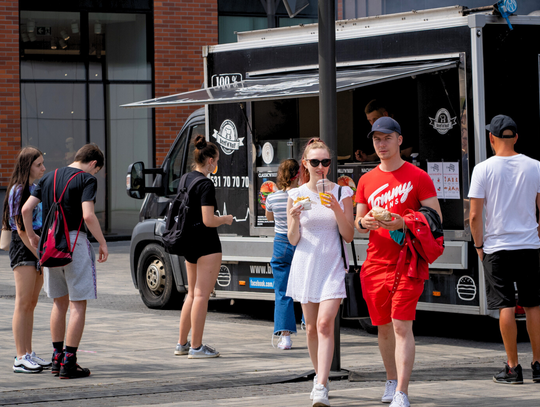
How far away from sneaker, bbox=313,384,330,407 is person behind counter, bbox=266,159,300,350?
2.34 meters

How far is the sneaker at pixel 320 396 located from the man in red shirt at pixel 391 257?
39 centimetres

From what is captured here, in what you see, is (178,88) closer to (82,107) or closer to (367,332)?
(82,107)

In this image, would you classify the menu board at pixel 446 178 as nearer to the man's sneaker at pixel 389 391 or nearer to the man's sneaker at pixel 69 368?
the man's sneaker at pixel 389 391

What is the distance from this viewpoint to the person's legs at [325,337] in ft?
18.2

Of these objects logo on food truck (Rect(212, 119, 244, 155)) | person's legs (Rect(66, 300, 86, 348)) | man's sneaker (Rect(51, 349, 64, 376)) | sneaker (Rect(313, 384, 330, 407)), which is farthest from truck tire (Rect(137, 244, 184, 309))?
sneaker (Rect(313, 384, 330, 407))

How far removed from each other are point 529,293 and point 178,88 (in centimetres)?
1325

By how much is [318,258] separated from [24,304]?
250 centimetres

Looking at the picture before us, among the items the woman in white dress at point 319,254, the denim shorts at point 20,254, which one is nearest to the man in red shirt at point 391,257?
the woman in white dress at point 319,254

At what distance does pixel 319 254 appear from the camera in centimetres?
571

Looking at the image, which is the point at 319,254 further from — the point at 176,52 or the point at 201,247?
the point at 176,52

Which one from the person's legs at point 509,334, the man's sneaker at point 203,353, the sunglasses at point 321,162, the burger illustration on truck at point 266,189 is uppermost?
the sunglasses at point 321,162

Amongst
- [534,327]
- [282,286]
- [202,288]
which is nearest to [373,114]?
[282,286]

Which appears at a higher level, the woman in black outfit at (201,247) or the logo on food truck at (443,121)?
the logo on food truck at (443,121)

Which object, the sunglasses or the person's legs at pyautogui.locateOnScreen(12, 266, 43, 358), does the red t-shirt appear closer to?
the sunglasses
